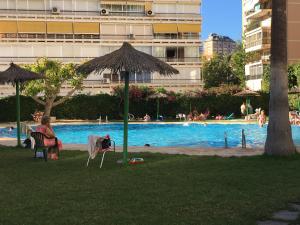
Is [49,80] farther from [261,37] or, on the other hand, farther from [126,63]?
[261,37]

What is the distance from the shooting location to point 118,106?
41094 millimetres

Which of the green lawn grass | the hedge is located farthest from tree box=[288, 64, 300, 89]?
the green lawn grass

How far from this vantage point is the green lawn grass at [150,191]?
277 inches

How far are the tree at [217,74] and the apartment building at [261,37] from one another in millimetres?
9911

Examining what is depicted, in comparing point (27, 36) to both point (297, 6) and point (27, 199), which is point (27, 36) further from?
point (27, 199)

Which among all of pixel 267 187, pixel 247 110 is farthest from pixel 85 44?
pixel 267 187

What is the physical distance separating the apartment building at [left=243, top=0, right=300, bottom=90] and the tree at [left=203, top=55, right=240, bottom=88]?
32.5ft

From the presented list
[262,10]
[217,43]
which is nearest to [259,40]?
[262,10]

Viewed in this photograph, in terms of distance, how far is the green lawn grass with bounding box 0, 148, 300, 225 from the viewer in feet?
23.1

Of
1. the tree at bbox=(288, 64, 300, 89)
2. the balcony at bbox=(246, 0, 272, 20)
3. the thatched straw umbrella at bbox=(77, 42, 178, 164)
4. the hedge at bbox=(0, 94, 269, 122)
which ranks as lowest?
the hedge at bbox=(0, 94, 269, 122)

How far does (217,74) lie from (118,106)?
4258 centimetres

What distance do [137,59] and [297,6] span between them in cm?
5168

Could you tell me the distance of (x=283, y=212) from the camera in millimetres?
7281

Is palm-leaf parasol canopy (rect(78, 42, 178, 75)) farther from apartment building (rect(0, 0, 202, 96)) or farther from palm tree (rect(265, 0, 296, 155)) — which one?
apartment building (rect(0, 0, 202, 96))
